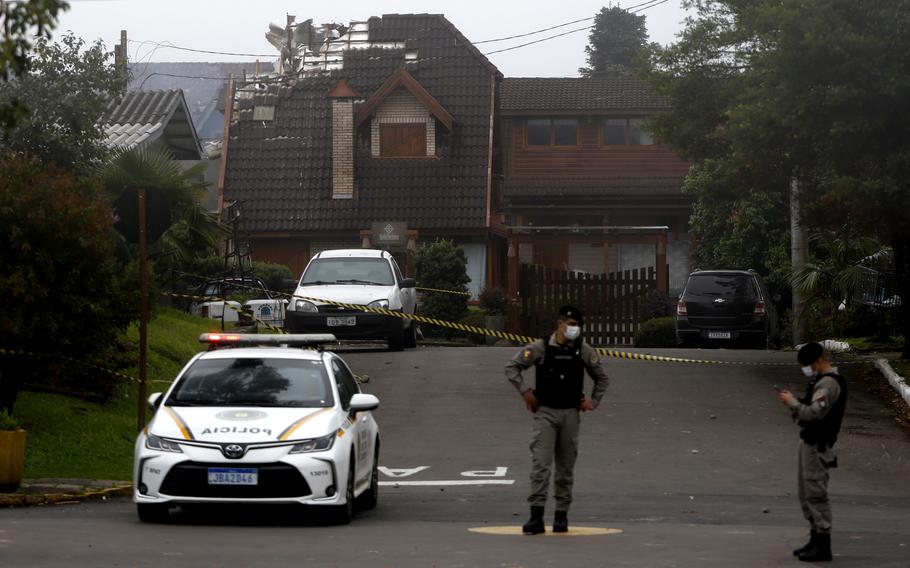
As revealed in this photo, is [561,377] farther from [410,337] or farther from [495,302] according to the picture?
[495,302]

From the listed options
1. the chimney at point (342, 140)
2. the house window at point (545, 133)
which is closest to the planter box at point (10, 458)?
the chimney at point (342, 140)

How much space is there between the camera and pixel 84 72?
88.5 feet

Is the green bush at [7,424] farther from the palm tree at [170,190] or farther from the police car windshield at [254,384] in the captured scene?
the palm tree at [170,190]

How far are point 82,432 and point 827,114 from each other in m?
10.8

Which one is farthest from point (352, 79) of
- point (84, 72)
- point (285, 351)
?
point (285, 351)

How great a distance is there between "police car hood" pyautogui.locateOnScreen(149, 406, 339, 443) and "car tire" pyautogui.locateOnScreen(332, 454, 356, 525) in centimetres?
40

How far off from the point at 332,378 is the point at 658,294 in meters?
25.0

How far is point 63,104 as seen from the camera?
2588 centimetres

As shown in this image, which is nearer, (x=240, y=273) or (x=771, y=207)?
(x=240, y=273)

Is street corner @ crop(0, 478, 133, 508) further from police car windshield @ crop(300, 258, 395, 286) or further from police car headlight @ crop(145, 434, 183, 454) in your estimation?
police car windshield @ crop(300, 258, 395, 286)

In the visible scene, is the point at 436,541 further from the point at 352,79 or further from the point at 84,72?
the point at 352,79

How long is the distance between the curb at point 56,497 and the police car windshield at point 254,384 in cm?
205

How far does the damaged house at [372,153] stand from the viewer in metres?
46.8

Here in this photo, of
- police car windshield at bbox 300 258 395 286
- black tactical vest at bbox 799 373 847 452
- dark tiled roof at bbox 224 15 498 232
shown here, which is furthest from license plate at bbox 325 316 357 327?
dark tiled roof at bbox 224 15 498 232
